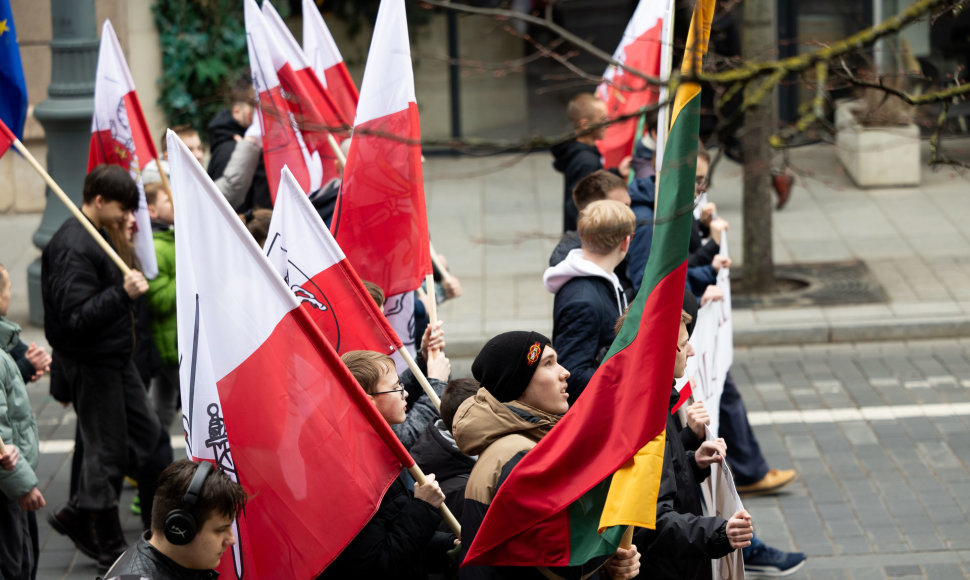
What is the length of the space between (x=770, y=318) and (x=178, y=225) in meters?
6.65

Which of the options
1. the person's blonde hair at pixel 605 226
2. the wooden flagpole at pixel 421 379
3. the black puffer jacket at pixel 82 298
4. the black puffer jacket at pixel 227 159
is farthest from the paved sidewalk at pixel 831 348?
the black puffer jacket at pixel 227 159

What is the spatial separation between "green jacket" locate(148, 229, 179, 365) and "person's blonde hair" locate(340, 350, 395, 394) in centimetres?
248

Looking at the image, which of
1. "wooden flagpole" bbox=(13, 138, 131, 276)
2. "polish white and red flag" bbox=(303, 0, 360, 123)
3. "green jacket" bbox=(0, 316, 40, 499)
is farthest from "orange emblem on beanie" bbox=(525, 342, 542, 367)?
"polish white and red flag" bbox=(303, 0, 360, 123)

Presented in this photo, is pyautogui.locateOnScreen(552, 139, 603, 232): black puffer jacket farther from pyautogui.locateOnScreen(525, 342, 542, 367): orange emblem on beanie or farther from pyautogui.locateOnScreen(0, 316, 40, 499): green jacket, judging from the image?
pyautogui.locateOnScreen(525, 342, 542, 367): orange emblem on beanie

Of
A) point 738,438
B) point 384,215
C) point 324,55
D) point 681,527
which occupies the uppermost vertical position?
point 324,55

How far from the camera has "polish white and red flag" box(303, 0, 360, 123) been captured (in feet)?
25.9

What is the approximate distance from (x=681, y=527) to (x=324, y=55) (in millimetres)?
4441

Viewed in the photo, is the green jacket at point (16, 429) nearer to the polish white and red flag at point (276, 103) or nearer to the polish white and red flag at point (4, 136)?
the polish white and red flag at point (4, 136)

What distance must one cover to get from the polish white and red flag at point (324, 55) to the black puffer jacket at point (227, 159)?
785mm

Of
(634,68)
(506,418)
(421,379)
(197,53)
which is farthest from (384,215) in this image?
(197,53)

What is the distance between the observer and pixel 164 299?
22.5 ft

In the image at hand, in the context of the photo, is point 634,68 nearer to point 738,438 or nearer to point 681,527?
point 738,438

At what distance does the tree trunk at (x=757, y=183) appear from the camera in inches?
424

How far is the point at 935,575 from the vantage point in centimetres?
600
